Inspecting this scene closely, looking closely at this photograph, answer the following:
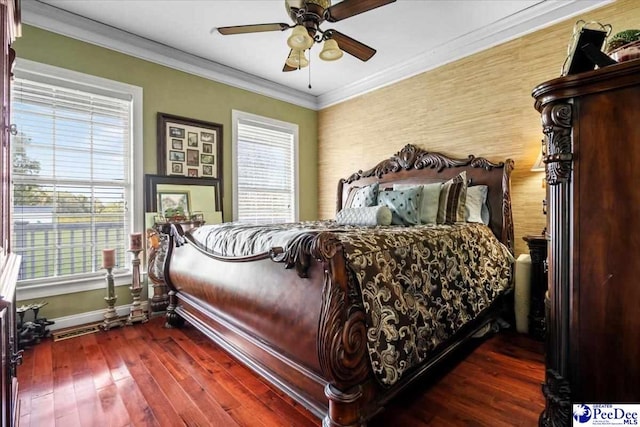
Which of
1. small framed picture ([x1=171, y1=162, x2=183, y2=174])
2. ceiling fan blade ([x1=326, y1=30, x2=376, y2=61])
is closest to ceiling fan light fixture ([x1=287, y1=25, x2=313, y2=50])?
ceiling fan blade ([x1=326, y1=30, x2=376, y2=61])

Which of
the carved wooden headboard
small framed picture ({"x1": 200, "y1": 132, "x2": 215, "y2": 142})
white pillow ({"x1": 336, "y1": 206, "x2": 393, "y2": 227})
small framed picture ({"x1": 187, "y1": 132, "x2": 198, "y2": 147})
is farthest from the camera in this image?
small framed picture ({"x1": 200, "y1": 132, "x2": 215, "y2": 142})

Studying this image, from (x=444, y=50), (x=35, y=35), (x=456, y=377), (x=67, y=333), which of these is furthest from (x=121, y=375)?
(x=444, y=50)

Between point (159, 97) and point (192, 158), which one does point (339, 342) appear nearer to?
point (192, 158)

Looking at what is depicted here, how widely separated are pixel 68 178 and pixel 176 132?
110 centimetres

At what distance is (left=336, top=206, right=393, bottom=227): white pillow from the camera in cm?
244

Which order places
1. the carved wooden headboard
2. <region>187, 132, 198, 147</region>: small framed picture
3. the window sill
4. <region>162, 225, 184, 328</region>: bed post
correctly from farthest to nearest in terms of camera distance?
<region>187, 132, 198, 147</region>: small framed picture, the carved wooden headboard, <region>162, 225, 184, 328</region>: bed post, the window sill

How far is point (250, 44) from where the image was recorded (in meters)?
3.23

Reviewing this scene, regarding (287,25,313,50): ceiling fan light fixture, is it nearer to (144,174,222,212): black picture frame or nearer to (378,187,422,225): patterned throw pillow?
(378,187,422,225): patterned throw pillow

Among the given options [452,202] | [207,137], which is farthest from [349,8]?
[207,137]

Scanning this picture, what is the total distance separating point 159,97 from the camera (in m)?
3.28

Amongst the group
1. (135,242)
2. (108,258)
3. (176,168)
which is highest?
(176,168)

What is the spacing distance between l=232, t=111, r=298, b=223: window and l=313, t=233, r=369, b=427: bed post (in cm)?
292

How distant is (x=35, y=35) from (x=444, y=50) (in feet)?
12.7

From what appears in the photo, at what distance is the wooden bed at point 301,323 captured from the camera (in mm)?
1205
